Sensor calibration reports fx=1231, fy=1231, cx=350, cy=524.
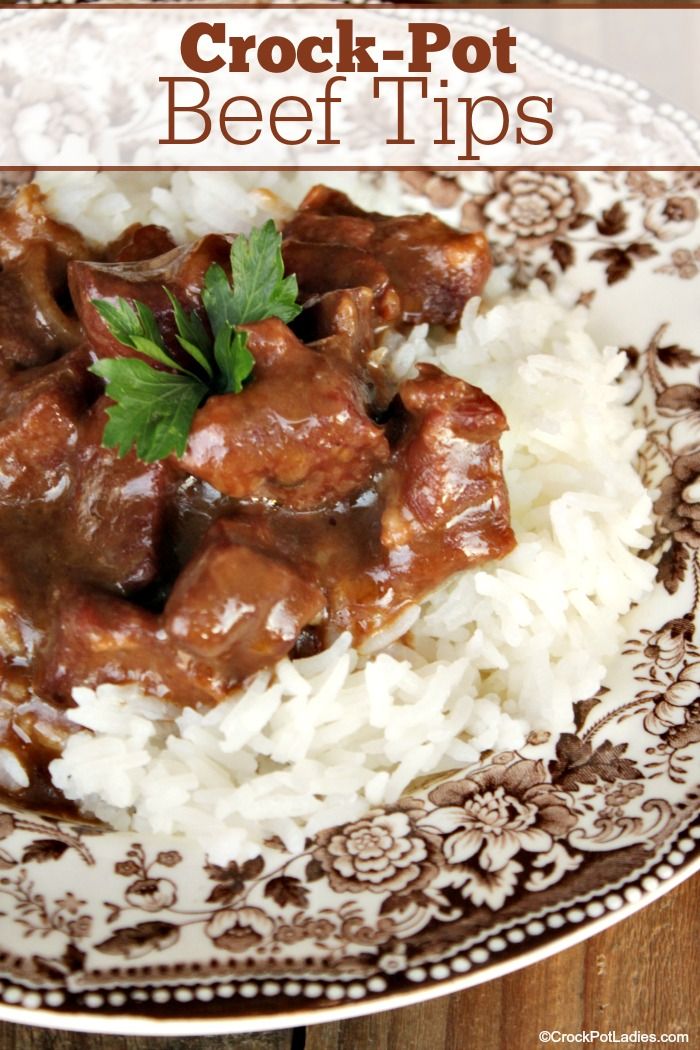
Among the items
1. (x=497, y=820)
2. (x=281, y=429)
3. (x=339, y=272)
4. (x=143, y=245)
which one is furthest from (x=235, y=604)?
(x=143, y=245)

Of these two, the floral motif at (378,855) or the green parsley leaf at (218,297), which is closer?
the floral motif at (378,855)

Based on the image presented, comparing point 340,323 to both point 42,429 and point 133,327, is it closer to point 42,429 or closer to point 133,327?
point 133,327

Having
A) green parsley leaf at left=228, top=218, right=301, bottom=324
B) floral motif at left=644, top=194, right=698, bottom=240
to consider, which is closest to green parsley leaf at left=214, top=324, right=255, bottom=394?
green parsley leaf at left=228, top=218, right=301, bottom=324

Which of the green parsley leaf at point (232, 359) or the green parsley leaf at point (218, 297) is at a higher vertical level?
the green parsley leaf at point (218, 297)

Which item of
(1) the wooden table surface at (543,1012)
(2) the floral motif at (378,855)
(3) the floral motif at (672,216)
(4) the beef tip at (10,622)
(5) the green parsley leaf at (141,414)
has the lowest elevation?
(1) the wooden table surface at (543,1012)

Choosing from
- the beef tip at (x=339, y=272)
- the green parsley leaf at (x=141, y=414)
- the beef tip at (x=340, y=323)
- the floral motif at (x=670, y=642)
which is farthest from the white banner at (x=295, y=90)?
the floral motif at (x=670, y=642)

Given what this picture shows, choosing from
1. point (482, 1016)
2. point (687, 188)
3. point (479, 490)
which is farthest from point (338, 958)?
point (687, 188)

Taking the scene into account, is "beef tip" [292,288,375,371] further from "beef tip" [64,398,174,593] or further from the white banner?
the white banner

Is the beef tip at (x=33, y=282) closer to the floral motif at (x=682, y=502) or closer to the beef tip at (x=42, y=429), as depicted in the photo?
the beef tip at (x=42, y=429)
